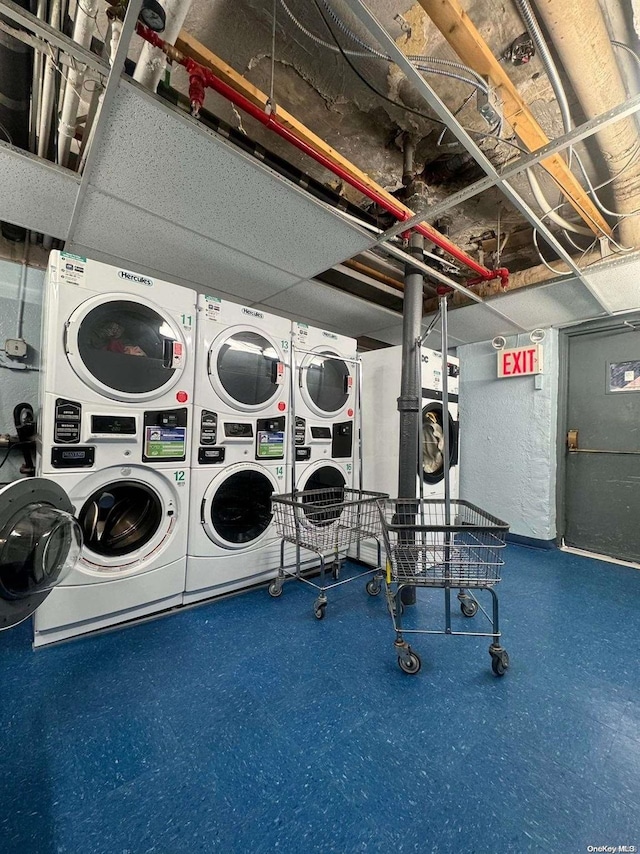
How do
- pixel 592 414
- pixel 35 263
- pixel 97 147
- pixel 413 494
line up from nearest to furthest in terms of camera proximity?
pixel 97 147 → pixel 413 494 → pixel 35 263 → pixel 592 414

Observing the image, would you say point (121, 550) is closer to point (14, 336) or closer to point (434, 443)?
point (14, 336)

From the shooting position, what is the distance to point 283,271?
2564 mm

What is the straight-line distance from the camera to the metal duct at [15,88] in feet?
4.77

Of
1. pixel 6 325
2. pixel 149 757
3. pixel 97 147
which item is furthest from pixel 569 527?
pixel 6 325

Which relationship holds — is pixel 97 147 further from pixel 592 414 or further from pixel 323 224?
pixel 592 414

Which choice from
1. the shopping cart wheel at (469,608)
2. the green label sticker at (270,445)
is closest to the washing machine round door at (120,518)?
the green label sticker at (270,445)

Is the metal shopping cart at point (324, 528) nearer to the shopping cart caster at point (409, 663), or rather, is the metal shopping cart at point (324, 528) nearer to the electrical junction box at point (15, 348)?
the shopping cart caster at point (409, 663)

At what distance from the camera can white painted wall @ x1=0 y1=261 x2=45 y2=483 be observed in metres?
2.36

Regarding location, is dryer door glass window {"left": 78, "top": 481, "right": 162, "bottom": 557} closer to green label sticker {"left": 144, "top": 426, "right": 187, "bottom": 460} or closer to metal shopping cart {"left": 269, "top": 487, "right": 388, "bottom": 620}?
green label sticker {"left": 144, "top": 426, "right": 187, "bottom": 460}

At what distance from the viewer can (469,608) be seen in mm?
2064

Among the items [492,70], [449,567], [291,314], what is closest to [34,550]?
[449,567]

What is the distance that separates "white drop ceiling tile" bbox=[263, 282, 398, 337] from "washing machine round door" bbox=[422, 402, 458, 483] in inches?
42.6

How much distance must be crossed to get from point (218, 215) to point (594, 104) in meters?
1.75
